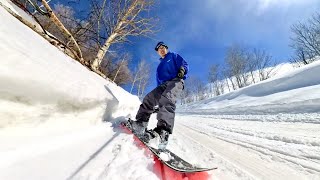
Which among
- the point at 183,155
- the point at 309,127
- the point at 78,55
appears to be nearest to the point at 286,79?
the point at 309,127

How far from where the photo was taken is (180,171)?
6.39 feet

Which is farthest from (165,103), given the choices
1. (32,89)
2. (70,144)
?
(32,89)

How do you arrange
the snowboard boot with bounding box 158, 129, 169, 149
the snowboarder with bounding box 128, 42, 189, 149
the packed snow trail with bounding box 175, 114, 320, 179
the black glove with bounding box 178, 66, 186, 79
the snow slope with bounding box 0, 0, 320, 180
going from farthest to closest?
the black glove with bounding box 178, 66, 186, 79 → the snowboarder with bounding box 128, 42, 189, 149 → the snowboard boot with bounding box 158, 129, 169, 149 → the packed snow trail with bounding box 175, 114, 320, 179 → the snow slope with bounding box 0, 0, 320, 180

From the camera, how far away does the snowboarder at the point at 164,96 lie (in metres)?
3.19

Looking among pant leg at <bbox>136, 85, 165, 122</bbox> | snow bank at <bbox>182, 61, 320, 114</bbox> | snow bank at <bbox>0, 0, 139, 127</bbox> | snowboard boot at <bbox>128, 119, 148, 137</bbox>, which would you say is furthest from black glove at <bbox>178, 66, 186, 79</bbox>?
snow bank at <bbox>182, 61, 320, 114</bbox>

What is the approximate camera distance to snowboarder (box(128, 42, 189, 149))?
125 inches

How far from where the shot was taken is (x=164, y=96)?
11.3 ft

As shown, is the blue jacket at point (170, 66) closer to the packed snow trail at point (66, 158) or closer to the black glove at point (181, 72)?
the black glove at point (181, 72)

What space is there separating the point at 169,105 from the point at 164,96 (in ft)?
0.58

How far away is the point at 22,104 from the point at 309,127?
4.89 metres

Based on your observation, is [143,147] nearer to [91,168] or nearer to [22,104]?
A: [91,168]

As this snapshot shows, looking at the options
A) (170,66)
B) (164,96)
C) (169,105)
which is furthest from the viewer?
(170,66)

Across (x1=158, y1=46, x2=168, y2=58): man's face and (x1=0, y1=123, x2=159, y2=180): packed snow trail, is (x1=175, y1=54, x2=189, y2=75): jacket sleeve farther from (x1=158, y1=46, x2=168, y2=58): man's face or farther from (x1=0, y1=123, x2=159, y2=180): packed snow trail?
(x1=0, y1=123, x2=159, y2=180): packed snow trail

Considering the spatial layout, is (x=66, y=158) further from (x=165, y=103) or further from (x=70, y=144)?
(x=165, y=103)
